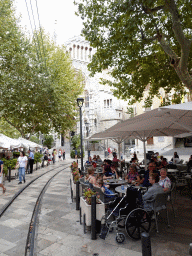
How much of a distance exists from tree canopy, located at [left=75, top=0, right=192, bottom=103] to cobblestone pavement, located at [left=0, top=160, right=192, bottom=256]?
5.51 metres

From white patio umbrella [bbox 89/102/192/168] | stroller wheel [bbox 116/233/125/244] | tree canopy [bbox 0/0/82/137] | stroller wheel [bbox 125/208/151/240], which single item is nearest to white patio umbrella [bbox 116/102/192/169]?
white patio umbrella [bbox 89/102/192/168]

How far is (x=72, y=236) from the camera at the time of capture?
4.85m

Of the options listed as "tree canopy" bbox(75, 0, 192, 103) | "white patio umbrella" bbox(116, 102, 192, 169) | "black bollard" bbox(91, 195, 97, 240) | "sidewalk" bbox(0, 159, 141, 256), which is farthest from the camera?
"tree canopy" bbox(75, 0, 192, 103)

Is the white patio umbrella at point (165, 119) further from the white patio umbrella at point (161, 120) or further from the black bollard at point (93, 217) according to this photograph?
the black bollard at point (93, 217)

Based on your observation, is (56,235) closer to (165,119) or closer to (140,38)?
(165,119)

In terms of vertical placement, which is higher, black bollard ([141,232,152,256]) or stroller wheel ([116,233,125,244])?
black bollard ([141,232,152,256])

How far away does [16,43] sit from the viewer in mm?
15883

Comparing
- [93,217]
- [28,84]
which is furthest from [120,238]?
[28,84]

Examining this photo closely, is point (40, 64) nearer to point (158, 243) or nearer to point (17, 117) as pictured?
point (17, 117)

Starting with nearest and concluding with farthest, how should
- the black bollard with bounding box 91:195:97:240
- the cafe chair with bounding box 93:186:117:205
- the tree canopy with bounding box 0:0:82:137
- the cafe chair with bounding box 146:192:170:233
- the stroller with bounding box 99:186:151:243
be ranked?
the stroller with bounding box 99:186:151:243 < the black bollard with bounding box 91:195:97:240 < the cafe chair with bounding box 146:192:170:233 < the cafe chair with bounding box 93:186:117:205 < the tree canopy with bounding box 0:0:82:137

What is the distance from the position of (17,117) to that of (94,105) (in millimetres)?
29705

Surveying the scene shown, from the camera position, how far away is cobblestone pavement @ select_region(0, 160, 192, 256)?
4145 millimetres

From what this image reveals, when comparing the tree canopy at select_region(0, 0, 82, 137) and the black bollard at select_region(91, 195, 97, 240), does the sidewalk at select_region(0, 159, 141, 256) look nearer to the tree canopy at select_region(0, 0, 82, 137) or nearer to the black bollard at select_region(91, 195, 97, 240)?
the black bollard at select_region(91, 195, 97, 240)

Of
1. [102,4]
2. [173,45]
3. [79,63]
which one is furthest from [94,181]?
[79,63]
